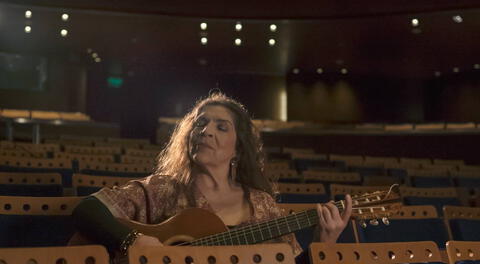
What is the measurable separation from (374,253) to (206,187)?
77 cm

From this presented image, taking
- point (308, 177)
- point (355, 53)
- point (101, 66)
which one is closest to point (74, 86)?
point (101, 66)

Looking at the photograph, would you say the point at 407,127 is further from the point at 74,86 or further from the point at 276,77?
the point at 74,86

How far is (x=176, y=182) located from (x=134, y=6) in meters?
8.05

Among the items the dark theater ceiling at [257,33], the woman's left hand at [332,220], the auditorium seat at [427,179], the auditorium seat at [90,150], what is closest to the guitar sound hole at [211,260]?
the woman's left hand at [332,220]

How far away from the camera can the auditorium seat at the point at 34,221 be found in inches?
94.5

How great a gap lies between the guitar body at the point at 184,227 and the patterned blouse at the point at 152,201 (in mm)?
124

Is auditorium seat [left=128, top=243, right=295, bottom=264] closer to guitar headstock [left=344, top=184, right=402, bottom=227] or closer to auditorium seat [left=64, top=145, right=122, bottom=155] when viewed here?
guitar headstock [left=344, top=184, right=402, bottom=227]

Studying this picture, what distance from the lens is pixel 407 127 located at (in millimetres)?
13211

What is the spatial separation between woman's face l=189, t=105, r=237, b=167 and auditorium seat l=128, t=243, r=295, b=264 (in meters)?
0.79

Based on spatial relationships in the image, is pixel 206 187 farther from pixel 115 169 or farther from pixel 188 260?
pixel 115 169

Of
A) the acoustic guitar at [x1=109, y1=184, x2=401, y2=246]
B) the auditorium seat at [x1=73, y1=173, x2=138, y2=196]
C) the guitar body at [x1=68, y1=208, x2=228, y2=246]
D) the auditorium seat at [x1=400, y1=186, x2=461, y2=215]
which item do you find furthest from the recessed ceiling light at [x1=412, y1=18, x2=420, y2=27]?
the guitar body at [x1=68, y1=208, x2=228, y2=246]

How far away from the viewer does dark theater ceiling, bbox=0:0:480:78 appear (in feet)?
32.7

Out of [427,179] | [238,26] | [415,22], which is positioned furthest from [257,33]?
[427,179]

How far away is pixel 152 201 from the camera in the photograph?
2.29 metres
